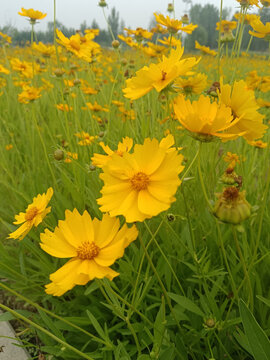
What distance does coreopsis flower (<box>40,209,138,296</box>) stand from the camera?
0.40 meters

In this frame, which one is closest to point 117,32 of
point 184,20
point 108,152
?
point 184,20

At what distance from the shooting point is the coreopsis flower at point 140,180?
1.26 feet

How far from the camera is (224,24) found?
120cm

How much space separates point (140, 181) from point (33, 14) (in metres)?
1.07

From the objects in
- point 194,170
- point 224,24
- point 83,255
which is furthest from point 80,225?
point 224,24

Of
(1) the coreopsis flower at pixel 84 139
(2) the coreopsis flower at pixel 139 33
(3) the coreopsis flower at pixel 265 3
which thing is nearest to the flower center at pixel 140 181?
(1) the coreopsis flower at pixel 84 139

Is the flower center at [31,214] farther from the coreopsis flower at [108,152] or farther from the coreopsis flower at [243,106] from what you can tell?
the coreopsis flower at [243,106]

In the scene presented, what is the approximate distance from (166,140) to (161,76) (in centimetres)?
11

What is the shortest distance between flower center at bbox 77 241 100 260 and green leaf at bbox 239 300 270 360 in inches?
8.2

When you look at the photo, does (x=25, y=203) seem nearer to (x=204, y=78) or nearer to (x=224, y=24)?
(x=204, y=78)

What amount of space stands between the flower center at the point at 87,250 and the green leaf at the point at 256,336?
208 millimetres

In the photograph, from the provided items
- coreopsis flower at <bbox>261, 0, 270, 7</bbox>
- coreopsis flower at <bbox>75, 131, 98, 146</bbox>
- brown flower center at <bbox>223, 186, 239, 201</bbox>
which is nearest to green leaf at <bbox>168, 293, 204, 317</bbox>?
brown flower center at <bbox>223, 186, 239, 201</bbox>

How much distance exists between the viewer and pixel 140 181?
1.41 ft

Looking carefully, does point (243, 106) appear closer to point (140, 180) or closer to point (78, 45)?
point (140, 180)
